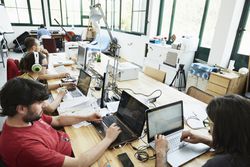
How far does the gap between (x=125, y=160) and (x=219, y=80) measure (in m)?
2.62

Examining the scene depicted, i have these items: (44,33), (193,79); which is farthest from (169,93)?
(44,33)

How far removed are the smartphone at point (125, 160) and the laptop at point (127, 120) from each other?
0.10 meters

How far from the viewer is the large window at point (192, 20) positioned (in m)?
3.82

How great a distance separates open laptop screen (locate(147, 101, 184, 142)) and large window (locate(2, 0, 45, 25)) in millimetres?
8284

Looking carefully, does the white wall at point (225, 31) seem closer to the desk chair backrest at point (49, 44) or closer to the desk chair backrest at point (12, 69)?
the desk chair backrest at point (12, 69)

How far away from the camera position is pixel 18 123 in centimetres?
99

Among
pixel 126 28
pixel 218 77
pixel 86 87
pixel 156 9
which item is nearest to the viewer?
pixel 86 87

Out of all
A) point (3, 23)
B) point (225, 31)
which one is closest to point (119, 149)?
point (225, 31)

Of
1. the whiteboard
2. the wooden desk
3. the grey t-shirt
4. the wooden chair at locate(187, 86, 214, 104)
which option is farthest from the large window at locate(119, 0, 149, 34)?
the grey t-shirt

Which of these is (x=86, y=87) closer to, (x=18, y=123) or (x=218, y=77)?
(x=18, y=123)

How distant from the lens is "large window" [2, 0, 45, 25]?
7234 millimetres

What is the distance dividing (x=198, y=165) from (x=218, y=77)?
7.81 feet

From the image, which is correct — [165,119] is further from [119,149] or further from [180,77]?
[180,77]

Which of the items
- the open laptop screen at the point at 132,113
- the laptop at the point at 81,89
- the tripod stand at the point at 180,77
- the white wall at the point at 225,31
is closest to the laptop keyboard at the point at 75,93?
the laptop at the point at 81,89
